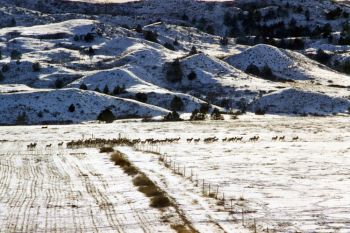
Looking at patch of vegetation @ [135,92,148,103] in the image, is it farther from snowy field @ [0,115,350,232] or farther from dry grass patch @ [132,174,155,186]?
dry grass patch @ [132,174,155,186]

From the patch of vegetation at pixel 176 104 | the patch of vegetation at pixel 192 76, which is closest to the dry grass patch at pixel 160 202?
the patch of vegetation at pixel 176 104

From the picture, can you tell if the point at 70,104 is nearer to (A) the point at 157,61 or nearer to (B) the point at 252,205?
(A) the point at 157,61

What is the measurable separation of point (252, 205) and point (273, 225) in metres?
2.46

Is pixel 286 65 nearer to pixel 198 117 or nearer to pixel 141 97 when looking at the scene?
pixel 141 97

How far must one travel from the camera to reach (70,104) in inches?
2980

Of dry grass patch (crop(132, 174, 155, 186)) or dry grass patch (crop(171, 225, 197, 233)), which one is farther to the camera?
dry grass patch (crop(132, 174, 155, 186))

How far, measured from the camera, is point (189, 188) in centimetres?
1856

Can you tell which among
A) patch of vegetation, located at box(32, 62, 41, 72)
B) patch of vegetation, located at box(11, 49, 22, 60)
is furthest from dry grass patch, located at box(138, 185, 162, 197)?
patch of vegetation, located at box(11, 49, 22, 60)

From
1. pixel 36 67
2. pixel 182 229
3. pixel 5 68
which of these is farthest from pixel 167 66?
pixel 182 229

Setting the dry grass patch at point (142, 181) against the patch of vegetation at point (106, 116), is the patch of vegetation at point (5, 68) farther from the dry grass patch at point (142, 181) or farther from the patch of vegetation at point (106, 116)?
the dry grass patch at point (142, 181)

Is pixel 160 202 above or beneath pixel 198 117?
beneath

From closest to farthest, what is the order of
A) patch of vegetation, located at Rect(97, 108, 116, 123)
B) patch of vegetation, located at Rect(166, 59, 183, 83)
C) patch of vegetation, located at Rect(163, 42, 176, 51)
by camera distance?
patch of vegetation, located at Rect(97, 108, 116, 123), patch of vegetation, located at Rect(166, 59, 183, 83), patch of vegetation, located at Rect(163, 42, 176, 51)

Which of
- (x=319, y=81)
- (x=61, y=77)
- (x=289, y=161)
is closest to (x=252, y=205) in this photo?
(x=289, y=161)

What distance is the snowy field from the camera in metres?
13.8
